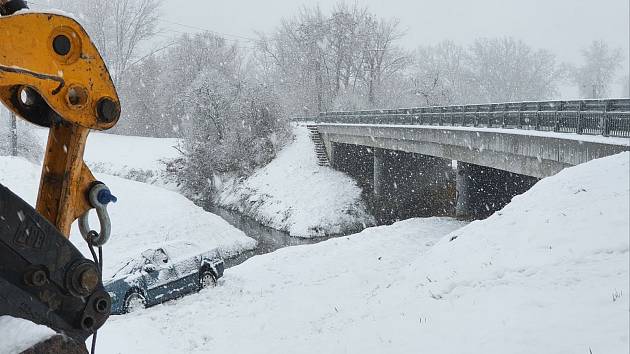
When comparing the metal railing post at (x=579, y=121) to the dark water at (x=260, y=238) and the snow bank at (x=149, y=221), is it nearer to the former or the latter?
the dark water at (x=260, y=238)

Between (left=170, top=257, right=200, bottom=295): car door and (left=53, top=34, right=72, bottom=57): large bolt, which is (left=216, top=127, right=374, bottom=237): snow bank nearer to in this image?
(left=170, top=257, right=200, bottom=295): car door

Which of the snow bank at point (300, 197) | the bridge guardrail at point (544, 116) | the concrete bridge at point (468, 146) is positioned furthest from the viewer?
the snow bank at point (300, 197)

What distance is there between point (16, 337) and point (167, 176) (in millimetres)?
40970

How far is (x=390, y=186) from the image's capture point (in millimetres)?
34906

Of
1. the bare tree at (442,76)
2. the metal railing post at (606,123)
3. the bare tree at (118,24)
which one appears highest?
the bare tree at (118,24)

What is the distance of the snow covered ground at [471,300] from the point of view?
6.59 metres

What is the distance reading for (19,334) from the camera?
9.99 feet

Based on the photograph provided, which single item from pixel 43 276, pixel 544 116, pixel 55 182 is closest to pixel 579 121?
pixel 544 116

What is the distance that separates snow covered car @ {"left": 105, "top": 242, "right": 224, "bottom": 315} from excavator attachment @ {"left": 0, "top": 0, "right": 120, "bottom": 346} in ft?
33.5

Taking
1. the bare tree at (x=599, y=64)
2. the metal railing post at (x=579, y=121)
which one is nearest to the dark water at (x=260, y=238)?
the metal railing post at (x=579, y=121)

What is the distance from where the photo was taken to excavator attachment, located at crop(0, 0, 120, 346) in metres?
3.27

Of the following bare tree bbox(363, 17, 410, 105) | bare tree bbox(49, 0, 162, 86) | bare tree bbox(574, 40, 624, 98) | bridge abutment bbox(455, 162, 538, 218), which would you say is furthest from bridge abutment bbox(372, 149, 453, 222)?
bare tree bbox(574, 40, 624, 98)

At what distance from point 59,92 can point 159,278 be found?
11240mm

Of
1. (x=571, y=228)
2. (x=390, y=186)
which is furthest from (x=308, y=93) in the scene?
(x=571, y=228)
